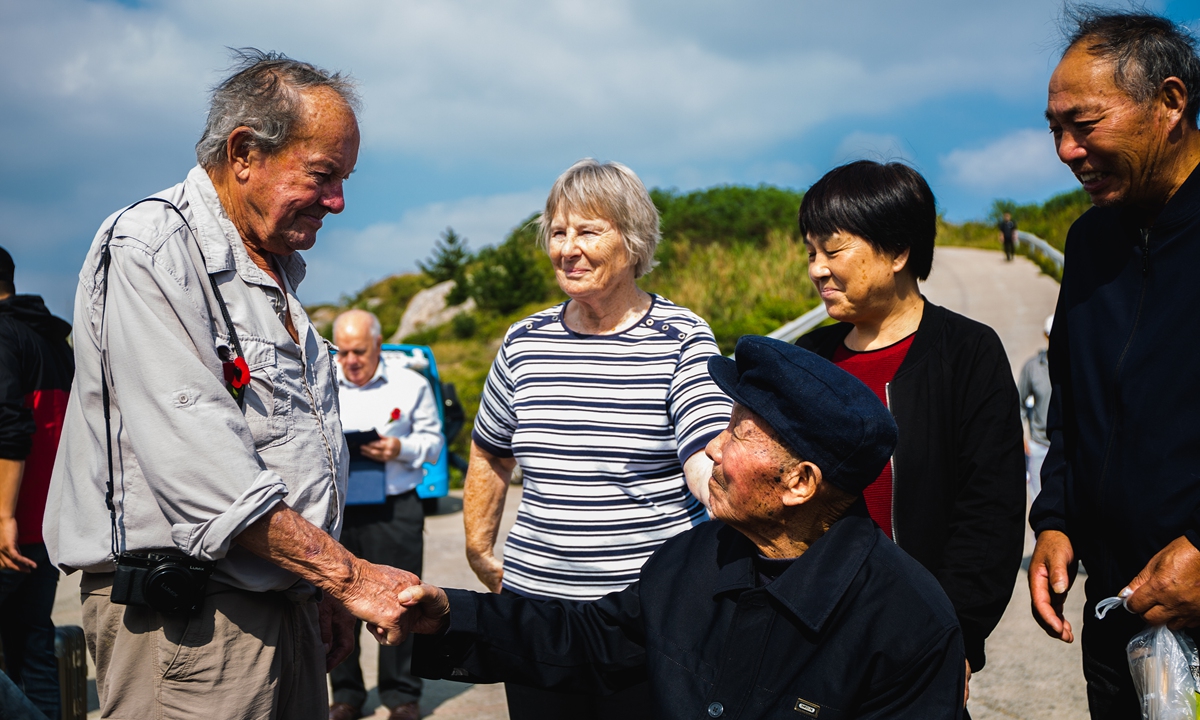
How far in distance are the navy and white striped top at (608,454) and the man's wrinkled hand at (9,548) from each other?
104 inches

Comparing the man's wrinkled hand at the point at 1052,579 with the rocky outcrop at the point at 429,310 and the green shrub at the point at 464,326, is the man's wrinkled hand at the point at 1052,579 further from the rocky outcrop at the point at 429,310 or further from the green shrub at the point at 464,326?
the rocky outcrop at the point at 429,310

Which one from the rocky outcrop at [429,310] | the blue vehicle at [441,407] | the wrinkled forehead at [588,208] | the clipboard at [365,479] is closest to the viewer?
the wrinkled forehead at [588,208]

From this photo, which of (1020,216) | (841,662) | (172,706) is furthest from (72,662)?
(1020,216)

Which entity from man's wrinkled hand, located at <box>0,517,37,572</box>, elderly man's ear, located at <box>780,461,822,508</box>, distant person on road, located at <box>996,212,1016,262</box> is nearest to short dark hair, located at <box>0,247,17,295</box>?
man's wrinkled hand, located at <box>0,517,37,572</box>

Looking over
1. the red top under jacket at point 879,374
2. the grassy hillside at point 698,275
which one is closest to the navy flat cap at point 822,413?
the red top under jacket at point 879,374

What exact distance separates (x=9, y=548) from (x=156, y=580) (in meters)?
2.77

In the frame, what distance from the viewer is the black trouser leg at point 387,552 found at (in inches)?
203

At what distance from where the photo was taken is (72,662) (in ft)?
14.9

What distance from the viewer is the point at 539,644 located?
7.48 ft

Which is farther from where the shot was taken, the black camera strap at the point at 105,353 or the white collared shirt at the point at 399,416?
the white collared shirt at the point at 399,416

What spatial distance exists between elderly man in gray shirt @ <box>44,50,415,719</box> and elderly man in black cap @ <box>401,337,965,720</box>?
357mm

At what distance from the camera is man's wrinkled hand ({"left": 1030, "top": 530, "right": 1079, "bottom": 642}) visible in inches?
97.3

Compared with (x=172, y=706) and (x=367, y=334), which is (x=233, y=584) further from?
(x=367, y=334)

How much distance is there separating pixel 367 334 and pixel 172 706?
3.56 metres
